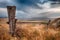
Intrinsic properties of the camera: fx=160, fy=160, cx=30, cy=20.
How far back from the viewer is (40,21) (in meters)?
2.26

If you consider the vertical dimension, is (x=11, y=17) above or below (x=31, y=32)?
above

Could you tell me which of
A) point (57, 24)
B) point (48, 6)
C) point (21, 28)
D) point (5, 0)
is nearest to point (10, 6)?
point (5, 0)

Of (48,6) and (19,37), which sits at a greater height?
(48,6)

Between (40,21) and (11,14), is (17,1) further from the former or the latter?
(40,21)

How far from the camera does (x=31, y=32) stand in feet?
7.45

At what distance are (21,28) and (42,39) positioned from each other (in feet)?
1.11

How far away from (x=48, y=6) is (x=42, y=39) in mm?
479

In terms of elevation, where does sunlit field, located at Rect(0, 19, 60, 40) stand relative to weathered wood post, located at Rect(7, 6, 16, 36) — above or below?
below

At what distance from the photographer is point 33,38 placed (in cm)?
227

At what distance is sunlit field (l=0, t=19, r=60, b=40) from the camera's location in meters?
2.22

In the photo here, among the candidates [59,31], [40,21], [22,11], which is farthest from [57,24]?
[22,11]

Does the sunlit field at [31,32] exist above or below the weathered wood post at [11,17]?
below

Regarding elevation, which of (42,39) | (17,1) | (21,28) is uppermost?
(17,1)

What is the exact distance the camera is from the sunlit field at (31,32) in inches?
87.4
